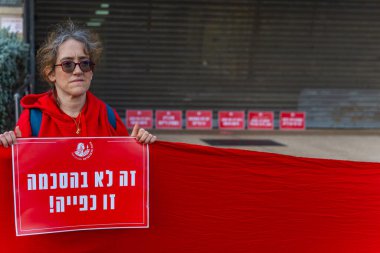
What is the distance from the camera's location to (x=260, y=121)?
11164 millimetres

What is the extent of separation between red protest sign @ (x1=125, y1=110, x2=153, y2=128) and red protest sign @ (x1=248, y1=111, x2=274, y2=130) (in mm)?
2232

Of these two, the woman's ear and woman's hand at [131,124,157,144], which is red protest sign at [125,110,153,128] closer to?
woman's hand at [131,124,157,144]

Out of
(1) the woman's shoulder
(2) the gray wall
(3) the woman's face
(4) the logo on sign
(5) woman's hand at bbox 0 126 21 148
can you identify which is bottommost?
(4) the logo on sign

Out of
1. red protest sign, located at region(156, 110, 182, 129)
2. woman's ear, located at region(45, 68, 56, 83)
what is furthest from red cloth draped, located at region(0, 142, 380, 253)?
red protest sign, located at region(156, 110, 182, 129)

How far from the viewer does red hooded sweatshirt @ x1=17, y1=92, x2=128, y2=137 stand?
2.76m

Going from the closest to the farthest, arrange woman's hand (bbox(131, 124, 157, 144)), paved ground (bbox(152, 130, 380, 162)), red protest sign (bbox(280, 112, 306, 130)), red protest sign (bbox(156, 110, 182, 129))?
1. woman's hand (bbox(131, 124, 157, 144))
2. paved ground (bbox(152, 130, 380, 162))
3. red protest sign (bbox(156, 110, 182, 129))
4. red protest sign (bbox(280, 112, 306, 130))

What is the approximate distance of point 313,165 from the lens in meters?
3.43

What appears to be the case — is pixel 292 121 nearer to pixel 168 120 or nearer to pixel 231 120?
pixel 231 120

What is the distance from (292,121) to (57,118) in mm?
9071

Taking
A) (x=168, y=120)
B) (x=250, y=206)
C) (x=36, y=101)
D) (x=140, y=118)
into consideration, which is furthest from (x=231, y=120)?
(x=36, y=101)

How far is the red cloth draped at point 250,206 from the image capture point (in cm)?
315

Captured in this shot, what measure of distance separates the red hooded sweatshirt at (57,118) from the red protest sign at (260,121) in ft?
27.8

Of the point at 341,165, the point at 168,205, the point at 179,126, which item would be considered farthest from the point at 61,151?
the point at 179,126

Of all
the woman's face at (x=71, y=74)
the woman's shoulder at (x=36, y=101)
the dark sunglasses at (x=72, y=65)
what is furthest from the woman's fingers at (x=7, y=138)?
the dark sunglasses at (x=72, y=65)
